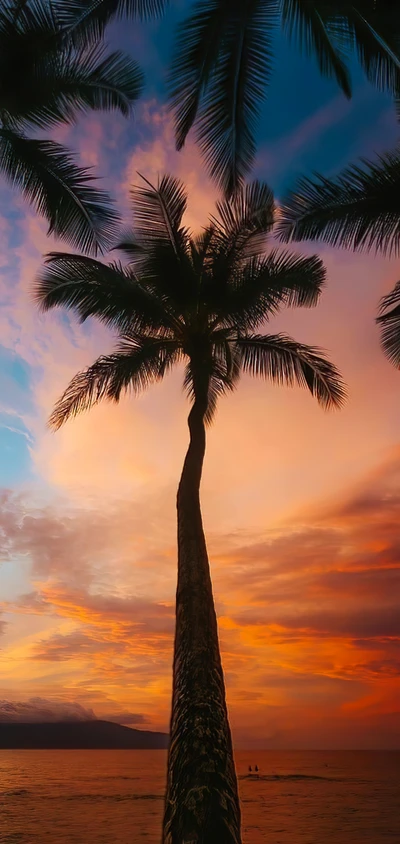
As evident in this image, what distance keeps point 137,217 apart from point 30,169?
2.55m

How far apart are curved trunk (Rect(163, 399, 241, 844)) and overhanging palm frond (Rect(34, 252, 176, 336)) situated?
3.95m

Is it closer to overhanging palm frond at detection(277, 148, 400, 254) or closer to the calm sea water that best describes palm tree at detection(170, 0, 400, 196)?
overhanging palm frond at detection(277, 148, 400, 254)

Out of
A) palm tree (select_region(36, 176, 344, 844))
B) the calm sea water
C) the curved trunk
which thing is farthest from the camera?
the calm sea water

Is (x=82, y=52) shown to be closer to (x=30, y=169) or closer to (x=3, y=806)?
(x=30, y=169)

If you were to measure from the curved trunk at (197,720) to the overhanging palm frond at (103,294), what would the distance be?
395 centimetres

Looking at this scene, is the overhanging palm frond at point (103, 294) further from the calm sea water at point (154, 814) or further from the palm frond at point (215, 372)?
the calm sea water at point (154, 814)

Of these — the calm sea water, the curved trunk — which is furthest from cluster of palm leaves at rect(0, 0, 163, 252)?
the calm sea water

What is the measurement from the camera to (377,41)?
9812 millimetres

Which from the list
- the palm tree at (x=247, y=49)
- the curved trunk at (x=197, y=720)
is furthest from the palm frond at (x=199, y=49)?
the curved trunk at (x=197, y=720)

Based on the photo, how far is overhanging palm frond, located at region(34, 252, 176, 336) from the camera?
13.0m

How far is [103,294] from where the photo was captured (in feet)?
43.1

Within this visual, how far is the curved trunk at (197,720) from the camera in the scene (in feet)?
23.0

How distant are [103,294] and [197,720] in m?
8.21

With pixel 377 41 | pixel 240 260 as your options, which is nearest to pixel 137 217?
pixel 240 260
